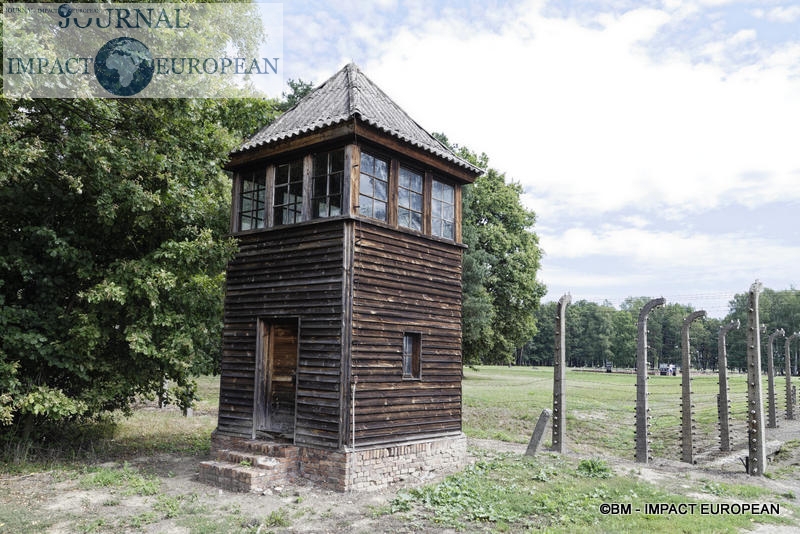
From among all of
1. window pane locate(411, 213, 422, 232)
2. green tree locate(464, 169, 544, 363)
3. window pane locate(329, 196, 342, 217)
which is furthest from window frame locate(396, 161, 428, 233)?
green tree locate(464, 169, 544, 363)

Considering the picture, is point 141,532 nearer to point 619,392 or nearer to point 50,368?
point 50,368

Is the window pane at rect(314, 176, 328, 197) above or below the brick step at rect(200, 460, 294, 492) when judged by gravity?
above

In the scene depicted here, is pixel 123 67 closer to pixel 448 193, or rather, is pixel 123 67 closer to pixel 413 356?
pixel 448 193

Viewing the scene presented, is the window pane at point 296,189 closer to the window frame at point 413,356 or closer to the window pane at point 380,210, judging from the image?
the window pane at point 380,210

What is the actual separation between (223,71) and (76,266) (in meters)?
6.24

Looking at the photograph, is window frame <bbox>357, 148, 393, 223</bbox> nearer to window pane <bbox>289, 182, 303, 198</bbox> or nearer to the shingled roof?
the shingled roof

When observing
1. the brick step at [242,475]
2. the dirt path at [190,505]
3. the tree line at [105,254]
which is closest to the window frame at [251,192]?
the tree line at [105,254]

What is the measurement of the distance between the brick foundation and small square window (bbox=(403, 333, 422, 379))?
1.35m

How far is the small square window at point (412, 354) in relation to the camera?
36.7ft

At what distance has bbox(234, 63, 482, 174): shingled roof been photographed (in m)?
10.5

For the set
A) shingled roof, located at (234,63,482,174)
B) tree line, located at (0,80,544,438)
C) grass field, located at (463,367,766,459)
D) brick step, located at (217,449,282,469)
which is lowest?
grass field, located at (463,367,766,459)

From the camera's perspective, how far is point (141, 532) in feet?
24.0

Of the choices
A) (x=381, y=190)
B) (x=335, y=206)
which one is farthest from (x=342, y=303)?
(x=381, y=190)

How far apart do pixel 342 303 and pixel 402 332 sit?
5.27 ft
